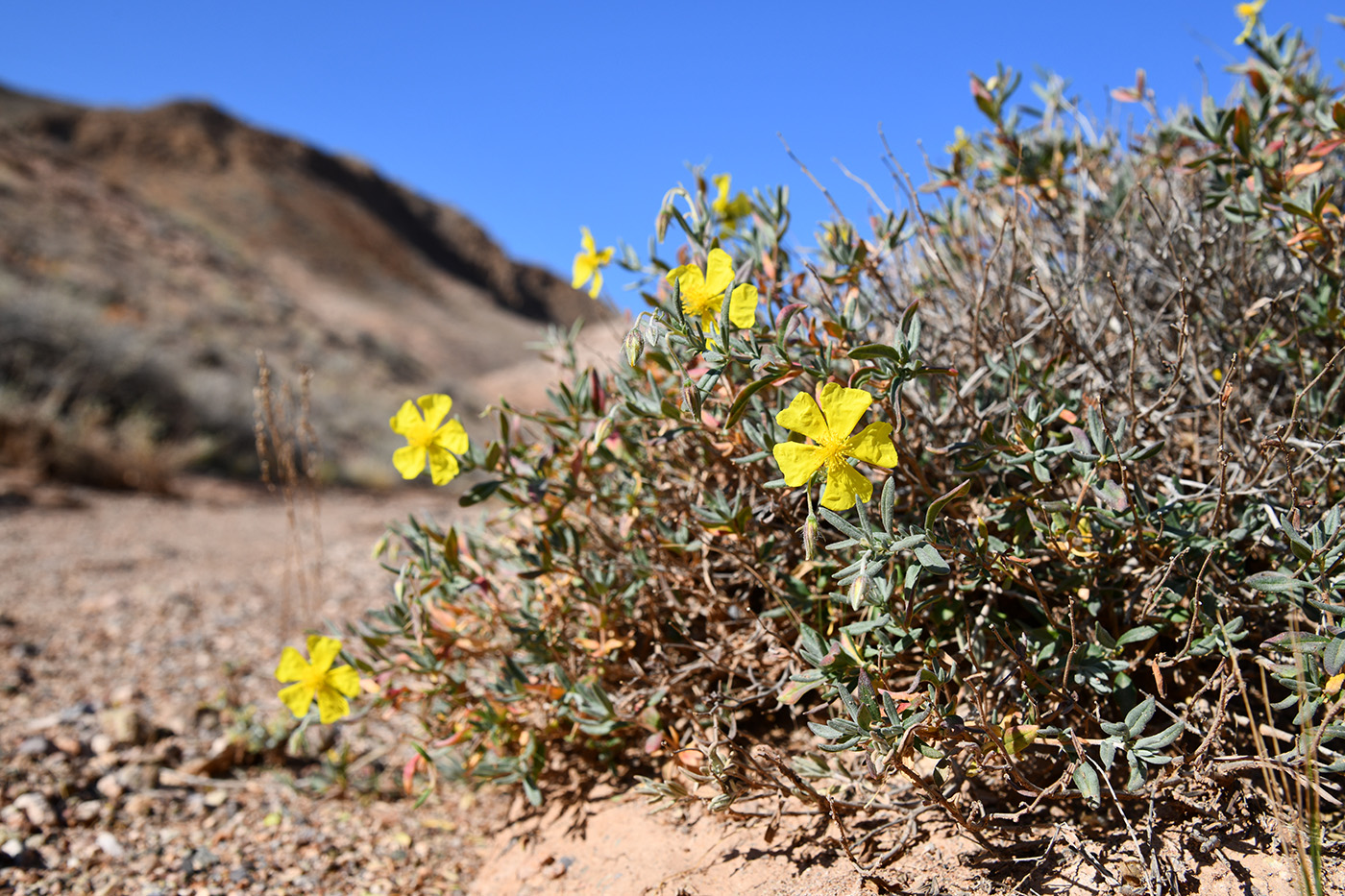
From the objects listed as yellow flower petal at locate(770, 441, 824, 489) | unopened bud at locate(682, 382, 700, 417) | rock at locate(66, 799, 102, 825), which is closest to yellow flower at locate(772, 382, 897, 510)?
yellow flower petal at locate(770, 441, 824, 489)

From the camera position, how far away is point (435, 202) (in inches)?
1720

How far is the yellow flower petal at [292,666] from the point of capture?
1.72m

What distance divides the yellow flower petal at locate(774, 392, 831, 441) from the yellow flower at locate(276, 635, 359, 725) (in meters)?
1.13

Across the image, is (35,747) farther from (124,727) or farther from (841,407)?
(841,407)

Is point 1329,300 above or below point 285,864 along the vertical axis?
above

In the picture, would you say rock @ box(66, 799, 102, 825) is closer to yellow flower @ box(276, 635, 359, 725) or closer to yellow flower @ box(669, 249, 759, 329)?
yellow flower @ box(276, 635, 359, 725)

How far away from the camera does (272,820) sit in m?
1.98

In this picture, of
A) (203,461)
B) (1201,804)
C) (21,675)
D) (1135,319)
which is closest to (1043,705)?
(1201,804)

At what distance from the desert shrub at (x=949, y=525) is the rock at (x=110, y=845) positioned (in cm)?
65

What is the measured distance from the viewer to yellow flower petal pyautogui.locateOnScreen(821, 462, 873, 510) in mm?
1161

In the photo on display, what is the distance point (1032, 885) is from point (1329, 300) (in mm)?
1270

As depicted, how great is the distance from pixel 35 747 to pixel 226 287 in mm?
17482

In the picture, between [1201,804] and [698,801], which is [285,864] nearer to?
[698,801]

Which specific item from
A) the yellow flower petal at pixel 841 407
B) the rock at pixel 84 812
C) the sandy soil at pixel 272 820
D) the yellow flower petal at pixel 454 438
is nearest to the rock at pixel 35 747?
the sandy soil at pixel 272 820
